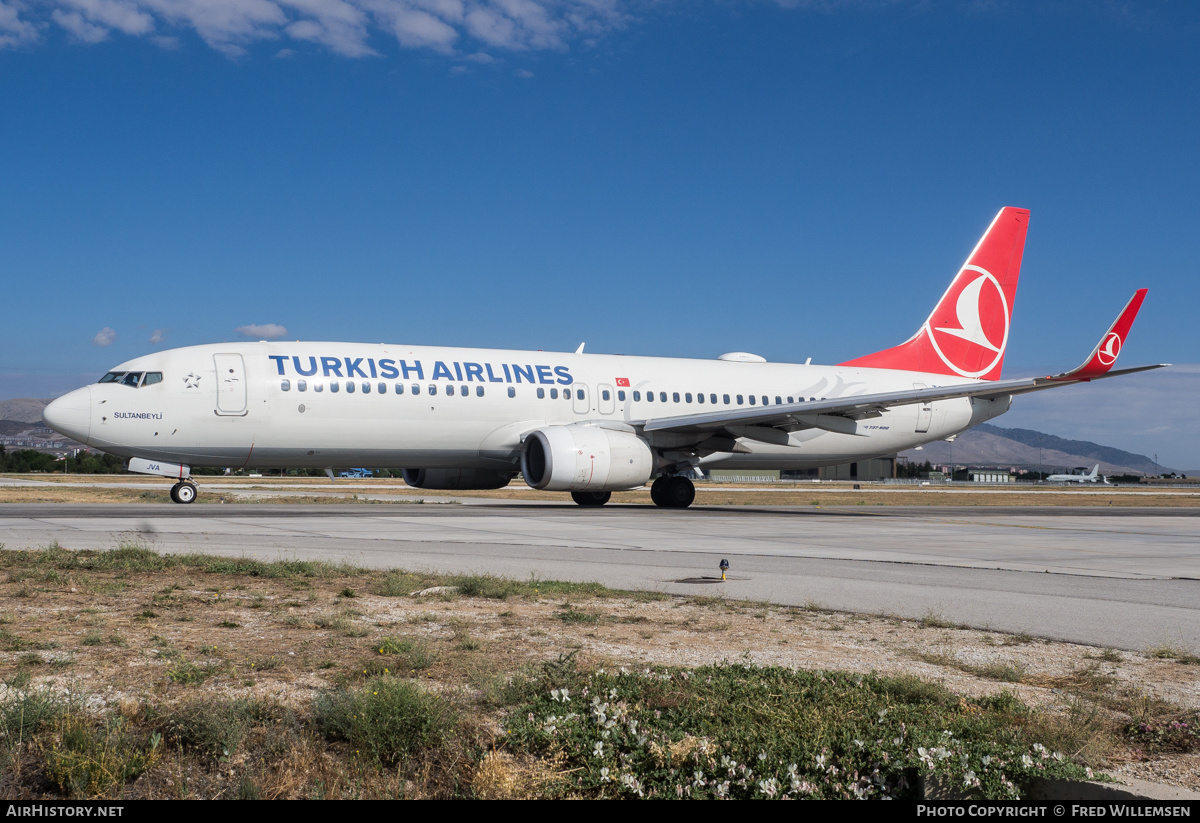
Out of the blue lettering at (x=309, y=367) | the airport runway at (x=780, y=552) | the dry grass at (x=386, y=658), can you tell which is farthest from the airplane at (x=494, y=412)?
the dry grass at (x=386, y=658)

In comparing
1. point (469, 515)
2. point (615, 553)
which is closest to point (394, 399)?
point (469, 515)

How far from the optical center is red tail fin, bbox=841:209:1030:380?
3306cm

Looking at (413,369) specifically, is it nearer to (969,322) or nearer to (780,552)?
(780,552)

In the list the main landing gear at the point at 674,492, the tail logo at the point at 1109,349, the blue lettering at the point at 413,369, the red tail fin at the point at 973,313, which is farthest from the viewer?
the red tail fin at the point at 973,313

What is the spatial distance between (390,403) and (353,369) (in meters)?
1.25

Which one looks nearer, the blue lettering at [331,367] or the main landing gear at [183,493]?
the blue lettering at [331,367]

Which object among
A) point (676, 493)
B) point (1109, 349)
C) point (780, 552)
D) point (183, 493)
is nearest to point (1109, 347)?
point (1109, 349)

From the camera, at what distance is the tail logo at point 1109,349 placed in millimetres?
25531

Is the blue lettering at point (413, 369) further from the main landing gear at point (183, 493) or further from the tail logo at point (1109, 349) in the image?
the tail logo at point (1109, 349)

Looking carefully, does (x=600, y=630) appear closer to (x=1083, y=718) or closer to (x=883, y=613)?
(x=883, y=613)

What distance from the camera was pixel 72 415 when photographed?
21.0m

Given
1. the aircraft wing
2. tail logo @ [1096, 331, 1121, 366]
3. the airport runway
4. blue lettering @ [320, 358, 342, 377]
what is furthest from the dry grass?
tail logo @ [1096, 331, 1121, 366]

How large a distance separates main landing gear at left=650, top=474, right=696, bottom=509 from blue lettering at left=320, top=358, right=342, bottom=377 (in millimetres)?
9549

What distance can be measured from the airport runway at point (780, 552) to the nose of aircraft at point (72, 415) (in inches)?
71.8
